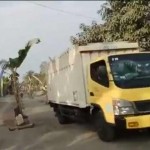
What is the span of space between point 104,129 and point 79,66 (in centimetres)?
205

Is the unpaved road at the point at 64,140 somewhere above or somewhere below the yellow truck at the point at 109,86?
below

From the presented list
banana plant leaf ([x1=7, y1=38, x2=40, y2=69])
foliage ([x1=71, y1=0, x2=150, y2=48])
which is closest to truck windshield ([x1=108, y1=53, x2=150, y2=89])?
Answer: banana plant leaf ([x1=7, y1=38, x2=40, y2=69])

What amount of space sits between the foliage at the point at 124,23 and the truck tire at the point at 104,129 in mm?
8207

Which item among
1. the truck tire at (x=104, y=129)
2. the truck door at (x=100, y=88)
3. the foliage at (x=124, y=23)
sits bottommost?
the truck tire at (x=104, y=129)

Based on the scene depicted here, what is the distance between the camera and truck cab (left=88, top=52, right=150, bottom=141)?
7.73m

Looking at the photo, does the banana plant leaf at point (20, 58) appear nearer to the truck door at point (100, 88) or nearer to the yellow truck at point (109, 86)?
the yellow truck at point (109, 86)

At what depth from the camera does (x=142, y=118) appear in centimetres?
764

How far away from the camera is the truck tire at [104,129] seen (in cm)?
851

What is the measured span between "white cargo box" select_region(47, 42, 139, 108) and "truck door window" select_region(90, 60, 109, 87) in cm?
51

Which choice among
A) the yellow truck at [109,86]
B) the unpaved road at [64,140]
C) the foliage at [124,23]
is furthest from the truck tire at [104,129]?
the foliage at [124,23]

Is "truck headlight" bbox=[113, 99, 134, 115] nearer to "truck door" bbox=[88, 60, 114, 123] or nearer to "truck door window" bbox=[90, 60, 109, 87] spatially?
"truck door" bbox=[88, 60, 114, 123]

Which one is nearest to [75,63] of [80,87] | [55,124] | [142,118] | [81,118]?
[80,87]

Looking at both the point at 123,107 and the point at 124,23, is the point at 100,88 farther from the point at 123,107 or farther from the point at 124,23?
the point at 124,23

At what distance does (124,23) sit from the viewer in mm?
16797
